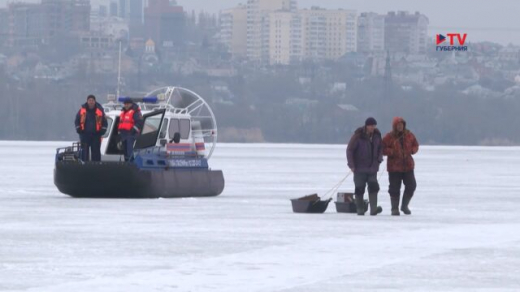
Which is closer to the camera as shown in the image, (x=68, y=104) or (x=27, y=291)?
(x=27, y=291)

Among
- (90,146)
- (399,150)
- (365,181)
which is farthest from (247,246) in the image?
(90,146)

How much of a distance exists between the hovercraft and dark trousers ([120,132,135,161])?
98mm

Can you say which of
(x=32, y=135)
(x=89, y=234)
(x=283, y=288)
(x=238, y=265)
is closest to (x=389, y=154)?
(x=89, y=234)

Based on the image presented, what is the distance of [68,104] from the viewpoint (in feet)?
625

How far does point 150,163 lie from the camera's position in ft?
90.1

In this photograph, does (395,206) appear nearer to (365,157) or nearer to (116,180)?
(365,157)

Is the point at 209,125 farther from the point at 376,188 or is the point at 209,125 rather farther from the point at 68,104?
the point at 68,104

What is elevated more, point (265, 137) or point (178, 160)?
point (178, 160)

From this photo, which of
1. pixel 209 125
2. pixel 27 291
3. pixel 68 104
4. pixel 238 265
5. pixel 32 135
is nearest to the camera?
pixel 27 291

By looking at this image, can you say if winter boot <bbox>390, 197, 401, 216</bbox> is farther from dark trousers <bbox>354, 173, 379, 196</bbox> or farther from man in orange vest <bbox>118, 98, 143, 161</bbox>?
man in orange vest <bbox>118, 98, 143, 161</bbox>

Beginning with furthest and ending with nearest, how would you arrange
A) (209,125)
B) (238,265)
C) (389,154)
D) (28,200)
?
(209,125)
(28,200)
(389,154)
(238,265)

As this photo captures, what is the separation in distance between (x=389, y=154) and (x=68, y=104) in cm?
16967

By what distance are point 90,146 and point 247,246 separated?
1058 cm

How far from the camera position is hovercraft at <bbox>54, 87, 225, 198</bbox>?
2717 cm
